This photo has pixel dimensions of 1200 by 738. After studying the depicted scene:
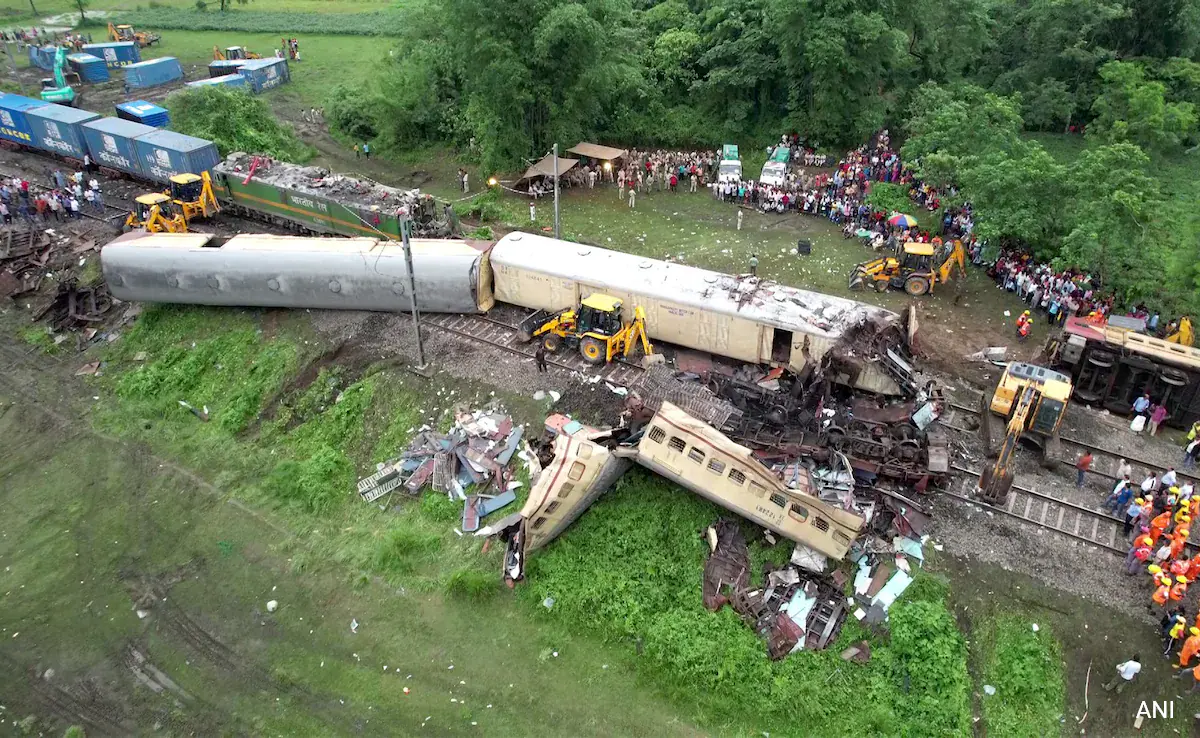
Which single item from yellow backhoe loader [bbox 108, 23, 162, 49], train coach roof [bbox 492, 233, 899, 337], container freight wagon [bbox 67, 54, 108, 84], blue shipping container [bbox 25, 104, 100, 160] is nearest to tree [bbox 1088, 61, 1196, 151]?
train coach roof [bbox 492, 233, 899, 337]

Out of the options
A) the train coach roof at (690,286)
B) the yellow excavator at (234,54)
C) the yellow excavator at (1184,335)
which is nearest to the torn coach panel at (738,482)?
the train coach roof at (690,286)

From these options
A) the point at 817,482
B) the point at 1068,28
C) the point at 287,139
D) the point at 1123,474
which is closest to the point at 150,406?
the point at 817,482

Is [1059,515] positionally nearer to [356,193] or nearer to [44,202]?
[356,193]

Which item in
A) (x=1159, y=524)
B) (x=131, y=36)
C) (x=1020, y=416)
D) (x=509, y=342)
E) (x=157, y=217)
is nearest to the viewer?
(x=1159, y=524)

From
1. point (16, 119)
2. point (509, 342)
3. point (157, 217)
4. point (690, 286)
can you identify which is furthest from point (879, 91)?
point (16, 119)

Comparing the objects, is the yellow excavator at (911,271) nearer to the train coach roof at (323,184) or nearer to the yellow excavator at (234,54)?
the train coach roof at (323,184)

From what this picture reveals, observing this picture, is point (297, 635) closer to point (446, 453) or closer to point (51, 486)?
point (446, 453)
